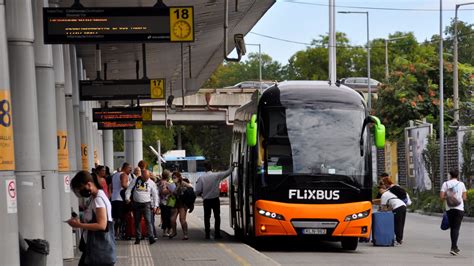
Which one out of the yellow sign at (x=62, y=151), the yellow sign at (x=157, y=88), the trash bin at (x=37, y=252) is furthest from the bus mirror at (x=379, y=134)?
the trash bin at (x=37, y=252)

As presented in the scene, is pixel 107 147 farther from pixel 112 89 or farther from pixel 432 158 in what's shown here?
pixel 112 89

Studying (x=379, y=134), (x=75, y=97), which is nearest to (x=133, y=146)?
(x=75, y=97)

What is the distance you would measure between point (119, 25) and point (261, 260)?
4885 millimetres

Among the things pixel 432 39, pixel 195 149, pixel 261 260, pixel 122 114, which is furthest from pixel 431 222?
pixel 432 39

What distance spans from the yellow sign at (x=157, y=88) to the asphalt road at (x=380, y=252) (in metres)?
4.48

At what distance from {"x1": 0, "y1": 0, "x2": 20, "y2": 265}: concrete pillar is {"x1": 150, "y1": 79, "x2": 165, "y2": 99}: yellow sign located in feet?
46.9

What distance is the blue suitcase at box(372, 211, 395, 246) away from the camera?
24.6m

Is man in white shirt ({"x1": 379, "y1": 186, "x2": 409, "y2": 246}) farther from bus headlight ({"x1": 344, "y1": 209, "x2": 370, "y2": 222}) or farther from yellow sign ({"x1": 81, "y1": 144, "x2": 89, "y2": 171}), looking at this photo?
yellow sign ({"x1": 81, "y1": 144, "x2": 89, "y2": 171})

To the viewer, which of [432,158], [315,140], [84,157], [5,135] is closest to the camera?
[5,135]

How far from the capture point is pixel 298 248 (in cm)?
2464

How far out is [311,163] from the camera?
2236cm

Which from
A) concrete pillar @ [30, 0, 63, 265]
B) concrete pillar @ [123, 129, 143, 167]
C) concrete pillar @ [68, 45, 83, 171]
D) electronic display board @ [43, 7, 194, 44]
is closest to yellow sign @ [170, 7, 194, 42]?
electronic display board @ [43, 7, 194, 44]

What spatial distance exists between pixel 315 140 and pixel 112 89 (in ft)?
19.5

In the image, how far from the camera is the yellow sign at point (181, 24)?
1677cm
